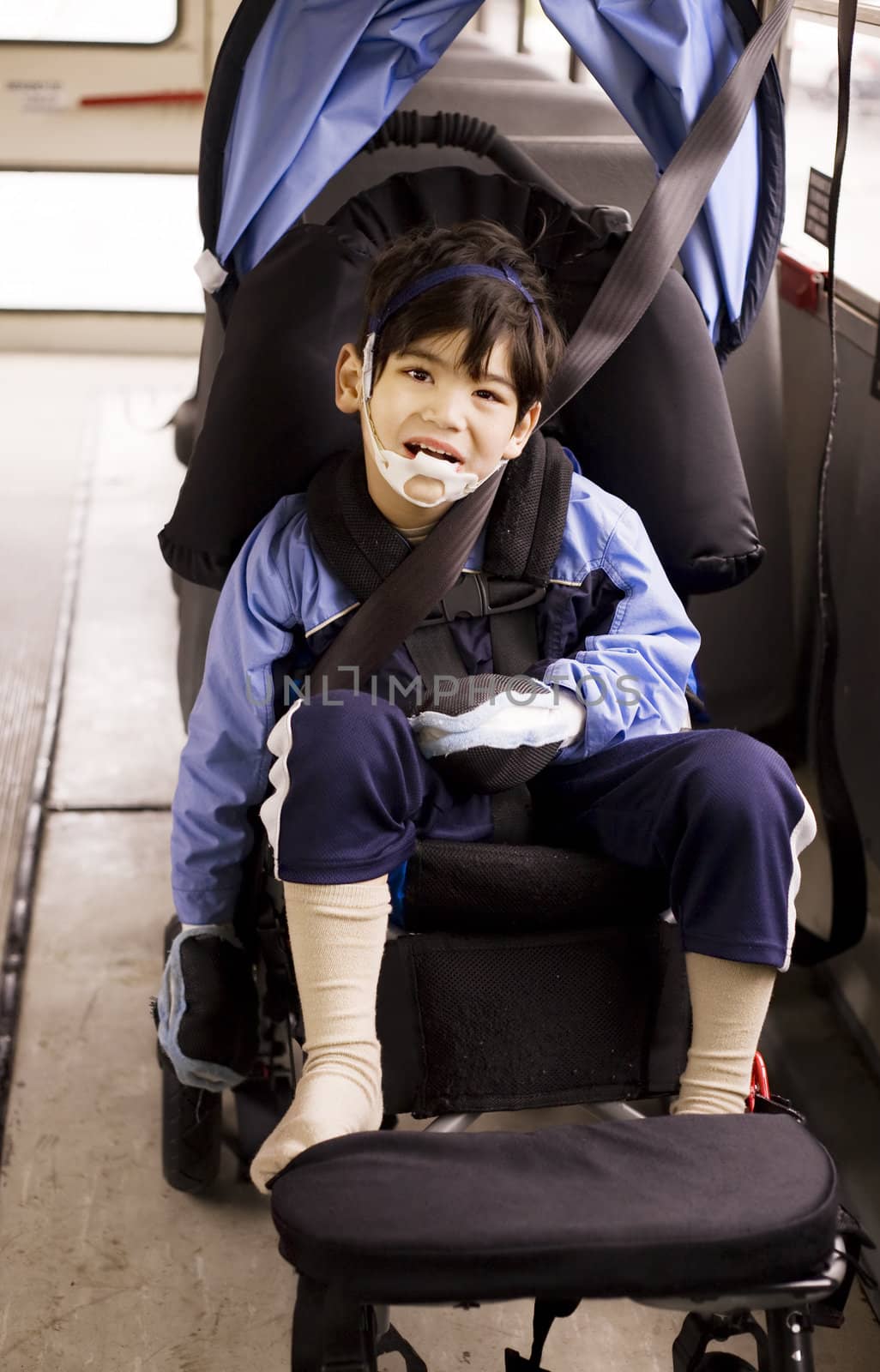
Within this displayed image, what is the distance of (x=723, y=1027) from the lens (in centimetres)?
111

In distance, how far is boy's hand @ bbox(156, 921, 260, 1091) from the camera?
135 cm

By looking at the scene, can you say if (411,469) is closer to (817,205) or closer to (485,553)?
(485,553)

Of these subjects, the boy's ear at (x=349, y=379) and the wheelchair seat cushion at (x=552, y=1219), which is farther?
the boy's ear at (x=349, y=379)

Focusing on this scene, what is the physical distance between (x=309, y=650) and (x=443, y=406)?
269 mm

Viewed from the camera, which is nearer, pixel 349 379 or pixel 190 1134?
pixel 349 379

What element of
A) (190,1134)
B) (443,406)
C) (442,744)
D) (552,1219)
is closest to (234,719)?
(442,744)

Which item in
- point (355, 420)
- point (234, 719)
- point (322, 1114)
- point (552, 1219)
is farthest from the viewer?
point (355, 420)

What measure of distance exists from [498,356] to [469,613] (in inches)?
9.1

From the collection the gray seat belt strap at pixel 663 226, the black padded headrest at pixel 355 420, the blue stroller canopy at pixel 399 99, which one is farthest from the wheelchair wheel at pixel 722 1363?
the blue stroller canopy at pixel 399 99

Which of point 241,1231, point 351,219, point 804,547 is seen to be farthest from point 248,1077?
point 804,547

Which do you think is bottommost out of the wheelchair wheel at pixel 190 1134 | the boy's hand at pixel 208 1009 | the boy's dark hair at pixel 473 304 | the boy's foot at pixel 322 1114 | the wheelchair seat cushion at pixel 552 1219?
the wheelchair wheel at pixel 190 1134

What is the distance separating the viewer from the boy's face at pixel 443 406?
1.26 m

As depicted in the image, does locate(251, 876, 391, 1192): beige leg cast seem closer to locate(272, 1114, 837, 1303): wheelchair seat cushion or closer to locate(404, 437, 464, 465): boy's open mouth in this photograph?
locate(272, 1114, 837, 1303): wheelchair seat cushion

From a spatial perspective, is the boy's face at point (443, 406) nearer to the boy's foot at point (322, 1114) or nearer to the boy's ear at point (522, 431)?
the boy's ear at point (522, 431)
